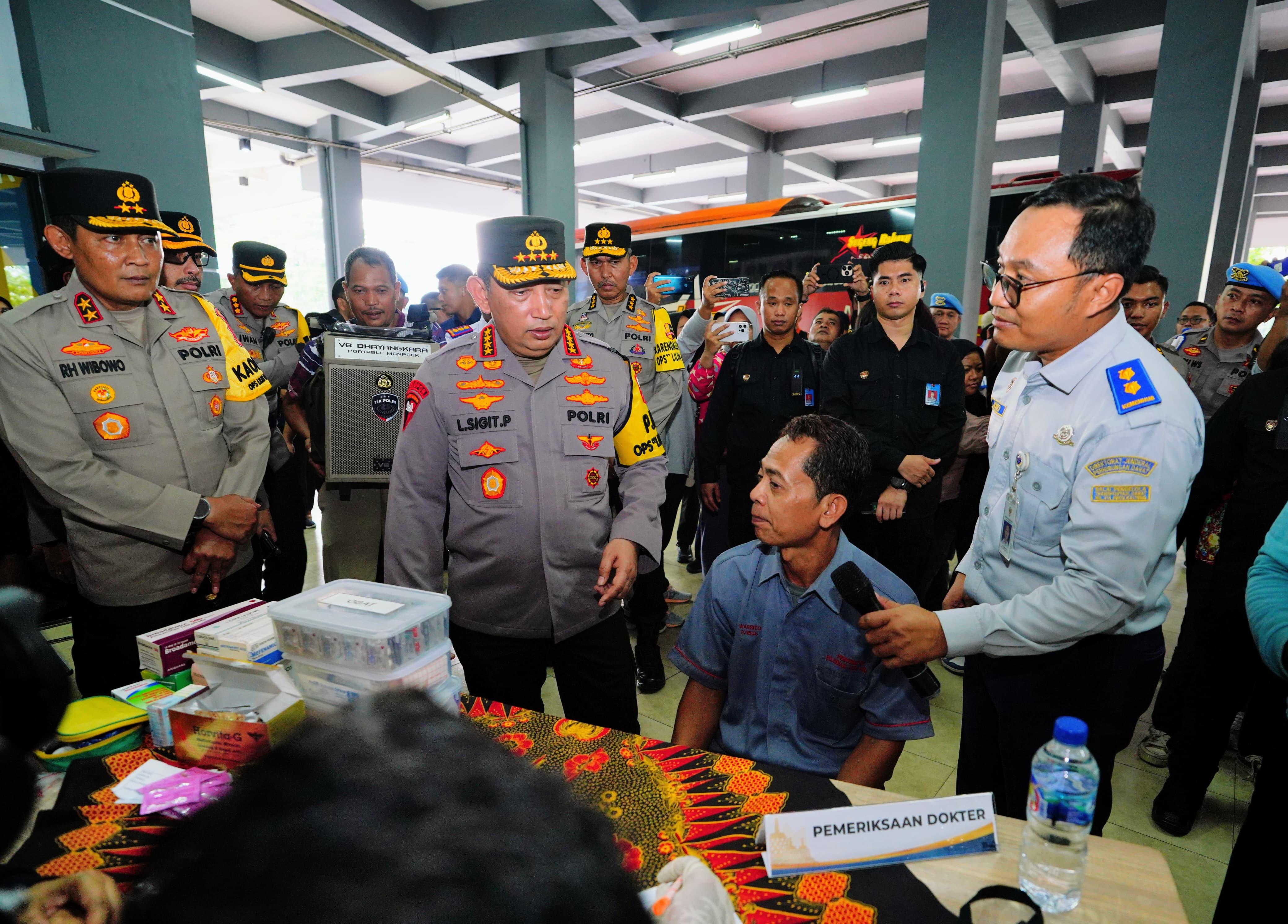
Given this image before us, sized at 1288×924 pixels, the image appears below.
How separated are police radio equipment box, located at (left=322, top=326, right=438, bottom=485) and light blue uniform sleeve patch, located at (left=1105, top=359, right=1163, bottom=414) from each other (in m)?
2.35

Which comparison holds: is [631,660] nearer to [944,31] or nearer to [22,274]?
[22,274]

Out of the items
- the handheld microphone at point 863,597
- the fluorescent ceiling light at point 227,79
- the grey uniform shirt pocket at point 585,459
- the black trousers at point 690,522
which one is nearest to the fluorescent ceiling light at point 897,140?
the black trousers at point 690,522

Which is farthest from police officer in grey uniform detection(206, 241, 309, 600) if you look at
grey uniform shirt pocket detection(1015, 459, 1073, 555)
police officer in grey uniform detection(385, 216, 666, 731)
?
grey uniform shirt pocket detection(1015, 459, 1073, 555)

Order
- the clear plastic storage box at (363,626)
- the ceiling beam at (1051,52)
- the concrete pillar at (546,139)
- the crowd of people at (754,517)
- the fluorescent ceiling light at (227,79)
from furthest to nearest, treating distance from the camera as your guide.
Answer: the concrete pillar at (546,139)
the fluorescent ceiling light at (227,79)
the ceiling beam at (1051,52)
the crowd of people at (754,517)
the clear plastic storage box at (363,626)

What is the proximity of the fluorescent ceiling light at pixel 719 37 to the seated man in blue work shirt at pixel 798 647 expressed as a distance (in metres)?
5.93

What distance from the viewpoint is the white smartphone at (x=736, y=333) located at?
3562mm

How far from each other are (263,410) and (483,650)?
45.0 inches

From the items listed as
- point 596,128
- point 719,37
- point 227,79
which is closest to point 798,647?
point 719,37

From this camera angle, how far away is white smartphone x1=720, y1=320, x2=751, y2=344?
11.7 ft

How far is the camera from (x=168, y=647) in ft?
4.33

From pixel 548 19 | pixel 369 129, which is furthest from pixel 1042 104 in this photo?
pixel 369 129

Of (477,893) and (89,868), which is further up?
(477,893)

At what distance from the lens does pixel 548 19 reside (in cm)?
631

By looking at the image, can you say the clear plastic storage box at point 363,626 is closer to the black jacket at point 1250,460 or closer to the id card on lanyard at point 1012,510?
the id card on lanyard at point 1012,510
